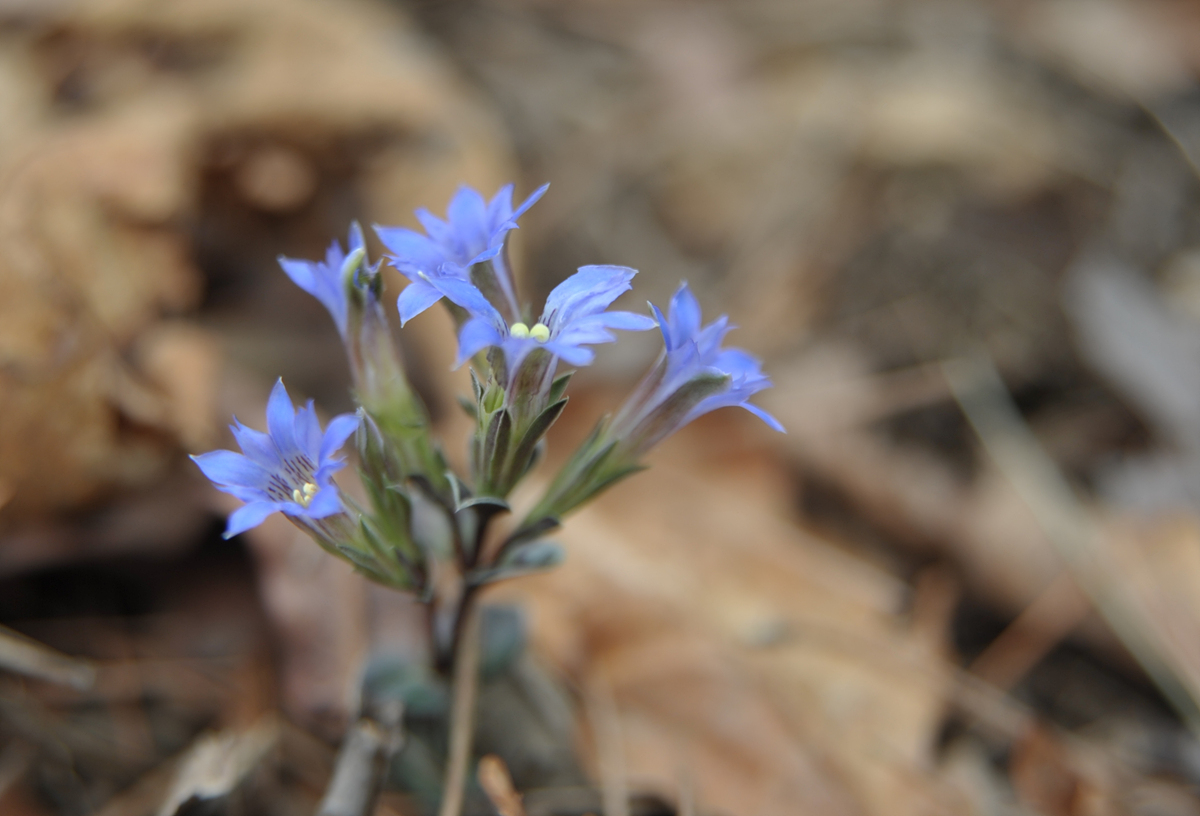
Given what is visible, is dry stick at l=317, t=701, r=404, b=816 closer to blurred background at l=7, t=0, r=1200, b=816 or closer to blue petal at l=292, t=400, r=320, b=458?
blurred background at l=7, t=0, r=1200, b=816

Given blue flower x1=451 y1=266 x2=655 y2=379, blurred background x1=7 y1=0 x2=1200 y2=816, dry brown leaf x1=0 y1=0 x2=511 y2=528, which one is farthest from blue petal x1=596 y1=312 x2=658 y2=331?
dry brown leaf x1=0 y1=0 x2=511 y2=528

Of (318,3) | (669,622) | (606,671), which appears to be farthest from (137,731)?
(318,3)

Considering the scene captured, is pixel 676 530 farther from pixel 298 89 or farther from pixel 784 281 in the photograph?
pixel 298 89

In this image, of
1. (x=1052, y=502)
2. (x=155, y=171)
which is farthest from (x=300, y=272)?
(x=1052, y=502)

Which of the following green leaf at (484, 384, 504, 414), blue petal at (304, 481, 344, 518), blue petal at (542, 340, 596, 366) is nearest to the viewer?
blue petal at (542, 340, 596, 366)

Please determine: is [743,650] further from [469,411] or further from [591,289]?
[591,289]

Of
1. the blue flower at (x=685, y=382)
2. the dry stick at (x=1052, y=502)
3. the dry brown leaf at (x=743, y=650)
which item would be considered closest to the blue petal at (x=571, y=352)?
the blue flower at (x=685, y=382)
